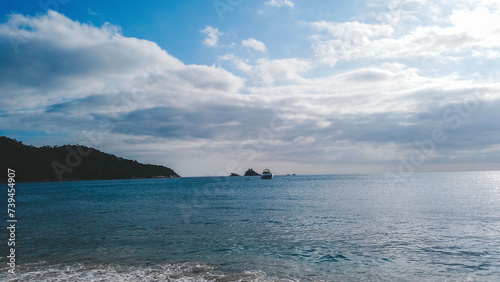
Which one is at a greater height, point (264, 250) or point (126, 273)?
point (126, 273)

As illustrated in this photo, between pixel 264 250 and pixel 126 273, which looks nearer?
pixel 126 273

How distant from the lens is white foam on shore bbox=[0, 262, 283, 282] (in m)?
15.5

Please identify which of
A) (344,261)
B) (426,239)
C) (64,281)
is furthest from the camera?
(426,239)

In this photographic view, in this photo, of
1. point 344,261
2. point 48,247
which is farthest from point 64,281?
point 344,261

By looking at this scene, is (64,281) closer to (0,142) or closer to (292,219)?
(292,219)

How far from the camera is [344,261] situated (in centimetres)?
1866

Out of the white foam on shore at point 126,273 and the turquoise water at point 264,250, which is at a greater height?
the white foam on shore at point 126,273

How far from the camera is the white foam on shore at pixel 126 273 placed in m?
15.5

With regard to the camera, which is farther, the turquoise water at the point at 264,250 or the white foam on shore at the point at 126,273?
the turquoise water at the point at 264,250

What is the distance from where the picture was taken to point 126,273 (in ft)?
53.8

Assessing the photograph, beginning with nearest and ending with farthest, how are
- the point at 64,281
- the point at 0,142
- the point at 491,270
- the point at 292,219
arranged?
the point at 64,281, the point at 491,270, the point at 292,219, the point at 0,142

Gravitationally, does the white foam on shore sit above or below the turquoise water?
above

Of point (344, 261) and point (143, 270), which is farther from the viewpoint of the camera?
point (344, 261)

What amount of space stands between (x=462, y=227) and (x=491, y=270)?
1508cm
